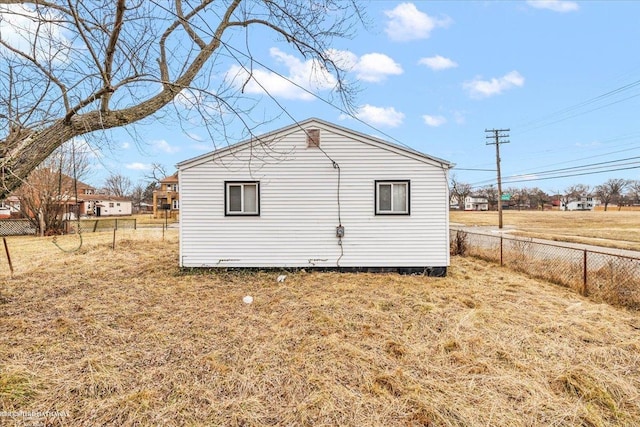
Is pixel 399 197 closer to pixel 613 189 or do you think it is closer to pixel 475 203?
pixel 613 189

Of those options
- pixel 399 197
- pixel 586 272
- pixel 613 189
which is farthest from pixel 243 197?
pixel 613 189

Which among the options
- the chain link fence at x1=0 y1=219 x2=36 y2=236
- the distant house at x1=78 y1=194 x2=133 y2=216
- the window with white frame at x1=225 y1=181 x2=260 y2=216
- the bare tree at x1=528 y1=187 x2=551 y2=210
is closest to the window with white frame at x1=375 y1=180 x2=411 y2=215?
the window with white frame at x1=225 y1=181 x2=260 y2=216

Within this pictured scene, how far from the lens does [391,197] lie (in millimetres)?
7891

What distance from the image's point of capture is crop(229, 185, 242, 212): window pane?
791cm

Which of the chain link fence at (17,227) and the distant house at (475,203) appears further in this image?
the distant house at (475,203)

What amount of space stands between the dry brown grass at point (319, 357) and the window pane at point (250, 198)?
231 centimetres

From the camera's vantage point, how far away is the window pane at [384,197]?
791 centimetres

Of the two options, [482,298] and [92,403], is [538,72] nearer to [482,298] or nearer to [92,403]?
[482,298]

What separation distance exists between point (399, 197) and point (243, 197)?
3940mm

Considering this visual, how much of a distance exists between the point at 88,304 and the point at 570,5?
13.9 metres

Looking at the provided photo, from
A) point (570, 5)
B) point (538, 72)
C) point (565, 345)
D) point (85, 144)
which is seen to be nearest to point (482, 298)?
point (565, 345)

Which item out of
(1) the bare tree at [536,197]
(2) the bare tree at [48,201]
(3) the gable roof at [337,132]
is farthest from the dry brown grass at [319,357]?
(1) the bare tree at [536,197]

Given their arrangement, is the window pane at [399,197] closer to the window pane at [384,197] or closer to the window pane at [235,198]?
the window pane at [384,197]

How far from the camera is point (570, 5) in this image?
8945 millimetres
